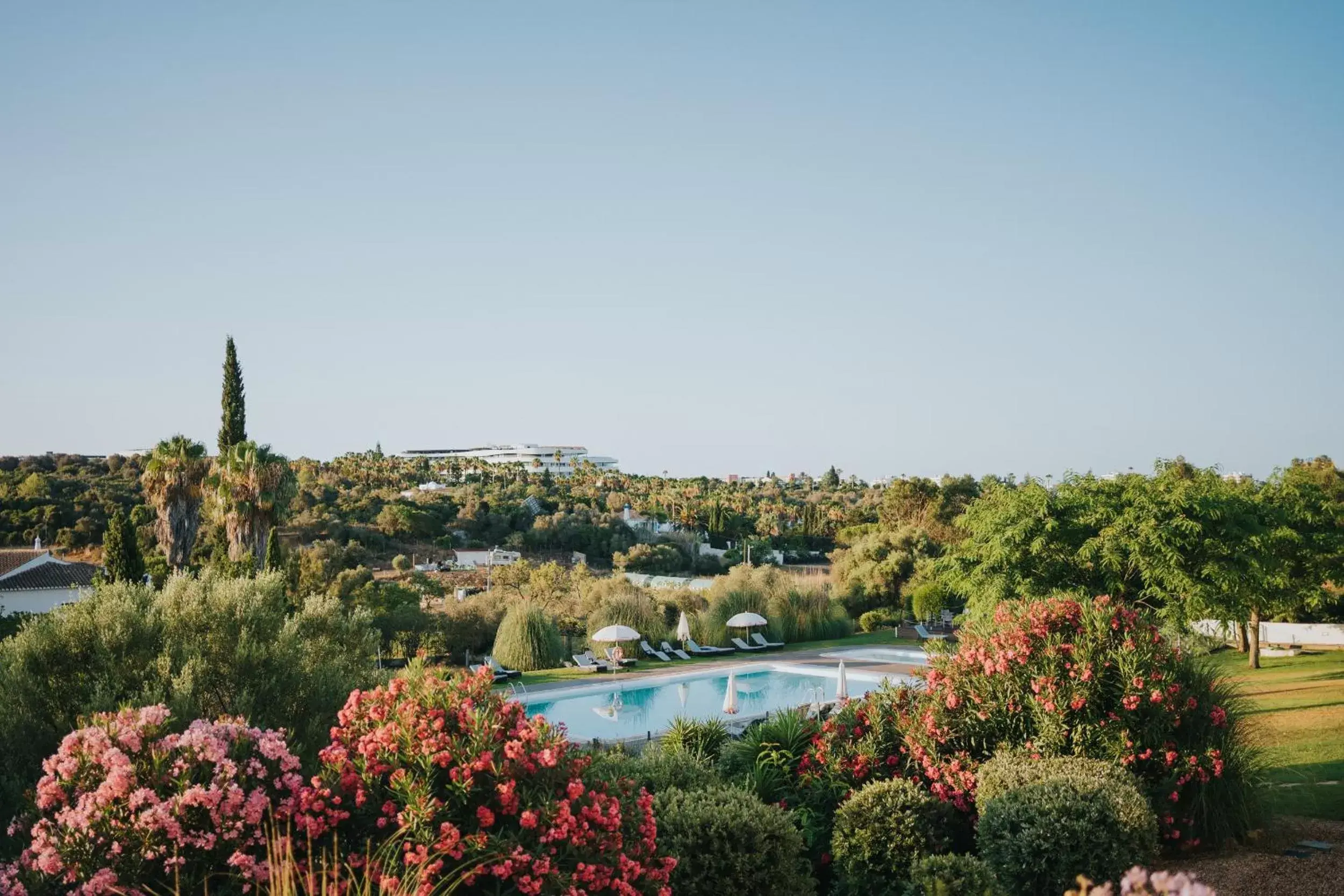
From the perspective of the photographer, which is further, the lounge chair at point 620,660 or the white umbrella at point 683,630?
the white umbrella at point 683,630

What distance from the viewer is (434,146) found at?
61.5ft

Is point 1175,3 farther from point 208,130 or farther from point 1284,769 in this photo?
point 208,130

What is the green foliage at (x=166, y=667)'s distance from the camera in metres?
6.15

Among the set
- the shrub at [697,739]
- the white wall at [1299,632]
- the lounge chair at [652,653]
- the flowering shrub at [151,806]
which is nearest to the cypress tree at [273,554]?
the lounge chair at [652,653]

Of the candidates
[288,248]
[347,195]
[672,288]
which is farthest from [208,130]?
[672,288]

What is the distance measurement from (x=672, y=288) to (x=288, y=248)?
33.1 feet

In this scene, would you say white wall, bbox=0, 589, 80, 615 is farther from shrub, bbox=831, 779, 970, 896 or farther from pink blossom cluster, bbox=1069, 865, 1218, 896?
pink blossom cluster, bbox=1069, 865, 1218, 896

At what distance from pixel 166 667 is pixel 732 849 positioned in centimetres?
420

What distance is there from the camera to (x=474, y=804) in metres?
4.10

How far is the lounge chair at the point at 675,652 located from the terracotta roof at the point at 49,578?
19.0 m

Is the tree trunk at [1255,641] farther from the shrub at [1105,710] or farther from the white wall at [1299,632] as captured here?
the shrub at [1105,710]

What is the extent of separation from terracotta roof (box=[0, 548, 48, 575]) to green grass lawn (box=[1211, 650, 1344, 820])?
34618mm

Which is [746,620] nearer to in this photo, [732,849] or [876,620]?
[876,620]

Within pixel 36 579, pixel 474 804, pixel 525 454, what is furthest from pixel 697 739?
pixel 525 454
